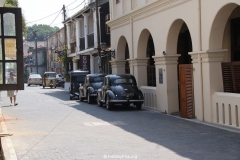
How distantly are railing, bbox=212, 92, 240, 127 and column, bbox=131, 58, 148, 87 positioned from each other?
8007 millimetres

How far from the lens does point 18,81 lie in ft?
28.9

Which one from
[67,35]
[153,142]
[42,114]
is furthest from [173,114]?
[67,35]

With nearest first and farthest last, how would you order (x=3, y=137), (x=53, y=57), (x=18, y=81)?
1. (x=18, y=81)
2. (x=3, y=137)
3. (x=53, y=57)

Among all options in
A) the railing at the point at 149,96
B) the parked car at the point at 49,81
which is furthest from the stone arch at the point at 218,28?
the parked car at the point at 49,81

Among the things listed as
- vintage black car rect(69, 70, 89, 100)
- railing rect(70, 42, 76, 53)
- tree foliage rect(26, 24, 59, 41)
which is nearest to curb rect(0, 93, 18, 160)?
vintage black car rect(69, 70, 89, 100)

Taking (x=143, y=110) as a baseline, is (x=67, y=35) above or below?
above

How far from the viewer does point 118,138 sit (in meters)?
11.9

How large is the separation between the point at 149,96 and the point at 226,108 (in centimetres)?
731

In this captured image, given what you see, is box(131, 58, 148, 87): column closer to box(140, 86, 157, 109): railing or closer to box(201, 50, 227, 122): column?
Answer: box(140, 86, 157, 109): railing

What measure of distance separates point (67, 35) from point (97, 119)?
3531cm

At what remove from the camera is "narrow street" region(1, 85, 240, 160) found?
956 centimetres

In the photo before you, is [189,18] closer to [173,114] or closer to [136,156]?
[173,114]

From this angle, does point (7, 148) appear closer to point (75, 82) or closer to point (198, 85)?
point (198, 85)

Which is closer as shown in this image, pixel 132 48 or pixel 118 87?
pixel 118 87
